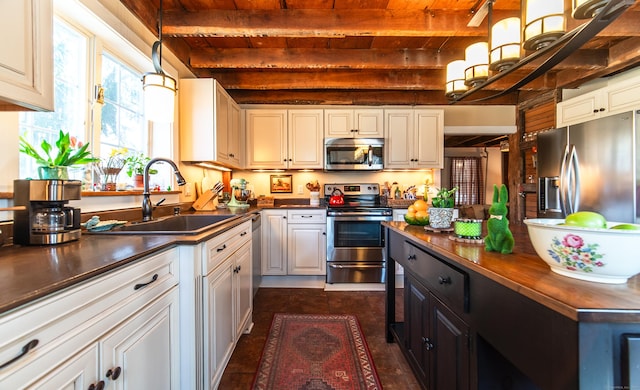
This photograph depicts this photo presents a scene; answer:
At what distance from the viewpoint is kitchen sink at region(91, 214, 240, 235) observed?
1.43m

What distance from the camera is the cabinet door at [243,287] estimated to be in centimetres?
185

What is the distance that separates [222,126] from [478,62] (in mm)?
2219

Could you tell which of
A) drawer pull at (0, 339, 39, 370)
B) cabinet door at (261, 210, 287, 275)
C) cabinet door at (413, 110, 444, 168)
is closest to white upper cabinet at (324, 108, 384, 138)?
cabinet door at (413, 110, 444, 168)

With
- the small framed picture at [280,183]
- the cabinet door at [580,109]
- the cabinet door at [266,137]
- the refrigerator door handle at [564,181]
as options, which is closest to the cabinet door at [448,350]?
the refrigerator door handle at [564,181]

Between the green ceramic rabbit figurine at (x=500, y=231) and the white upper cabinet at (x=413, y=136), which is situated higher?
the white upper cabinet at (x=413, y=136)

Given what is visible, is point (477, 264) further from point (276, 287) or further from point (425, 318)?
point (276, 287)

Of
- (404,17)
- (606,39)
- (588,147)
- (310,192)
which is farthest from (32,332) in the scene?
(606,39)

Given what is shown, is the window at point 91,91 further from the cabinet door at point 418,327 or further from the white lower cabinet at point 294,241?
the cabinet door at point 418,327

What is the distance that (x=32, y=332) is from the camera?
555 mm

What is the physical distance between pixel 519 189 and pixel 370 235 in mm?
2537

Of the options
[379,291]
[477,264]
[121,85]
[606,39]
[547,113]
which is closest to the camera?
[477,264]

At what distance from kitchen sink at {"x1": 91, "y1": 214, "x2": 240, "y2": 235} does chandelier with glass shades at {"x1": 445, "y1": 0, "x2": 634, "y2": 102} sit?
1.81 meters

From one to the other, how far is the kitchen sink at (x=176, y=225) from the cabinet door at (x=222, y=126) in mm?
678

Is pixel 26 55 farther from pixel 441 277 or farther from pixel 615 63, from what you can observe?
pixel 615 63
